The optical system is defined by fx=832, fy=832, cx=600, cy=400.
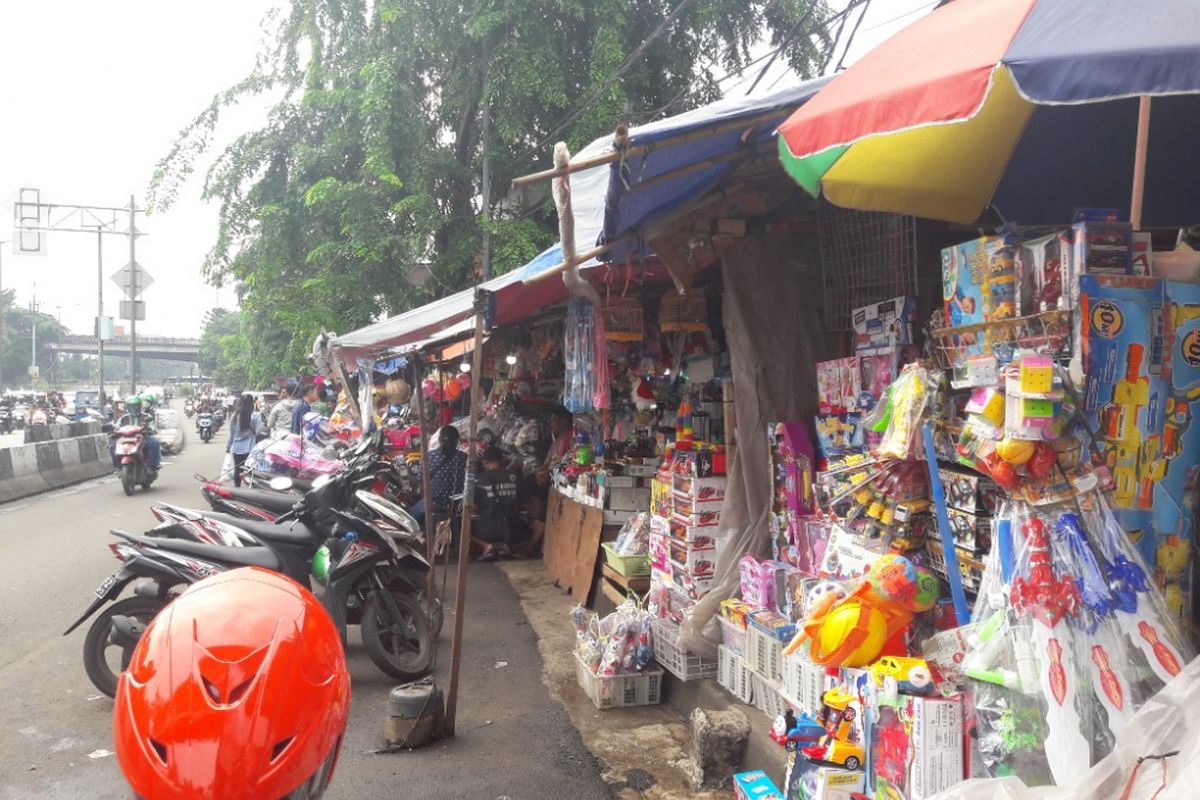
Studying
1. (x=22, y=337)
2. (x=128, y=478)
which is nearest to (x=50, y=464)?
(x=128, y=478)

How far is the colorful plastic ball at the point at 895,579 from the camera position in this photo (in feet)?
9.77

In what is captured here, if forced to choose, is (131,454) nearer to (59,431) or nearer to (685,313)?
(59,431)

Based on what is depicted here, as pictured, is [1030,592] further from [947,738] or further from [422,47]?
[422,47]

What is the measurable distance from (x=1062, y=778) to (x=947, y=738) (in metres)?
0.34

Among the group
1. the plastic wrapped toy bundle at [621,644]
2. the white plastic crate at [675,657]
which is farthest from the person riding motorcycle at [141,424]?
the white plastic crate at [675,657]

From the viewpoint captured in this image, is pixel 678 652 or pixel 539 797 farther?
pixel 678 652

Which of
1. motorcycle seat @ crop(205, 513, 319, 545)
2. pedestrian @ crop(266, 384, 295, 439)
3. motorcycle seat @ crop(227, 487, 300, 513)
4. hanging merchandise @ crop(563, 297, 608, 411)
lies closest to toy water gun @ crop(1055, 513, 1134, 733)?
hanging merchandise @ crop(563, 297, 608, 411)

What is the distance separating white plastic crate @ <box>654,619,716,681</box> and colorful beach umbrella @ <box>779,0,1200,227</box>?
8.92 ft

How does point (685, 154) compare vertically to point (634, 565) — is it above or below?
above

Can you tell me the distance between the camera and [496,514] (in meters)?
8.80

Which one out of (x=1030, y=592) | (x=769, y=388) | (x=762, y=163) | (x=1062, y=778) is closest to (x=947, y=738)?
(x=1062, y=778)

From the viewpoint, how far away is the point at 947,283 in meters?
2.93

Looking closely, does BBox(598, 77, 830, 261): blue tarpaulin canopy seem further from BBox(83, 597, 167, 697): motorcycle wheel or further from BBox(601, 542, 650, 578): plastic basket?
BBox(83, 597, 167, 697): motorcycle wheel

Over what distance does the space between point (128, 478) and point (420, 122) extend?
738 centimetres
